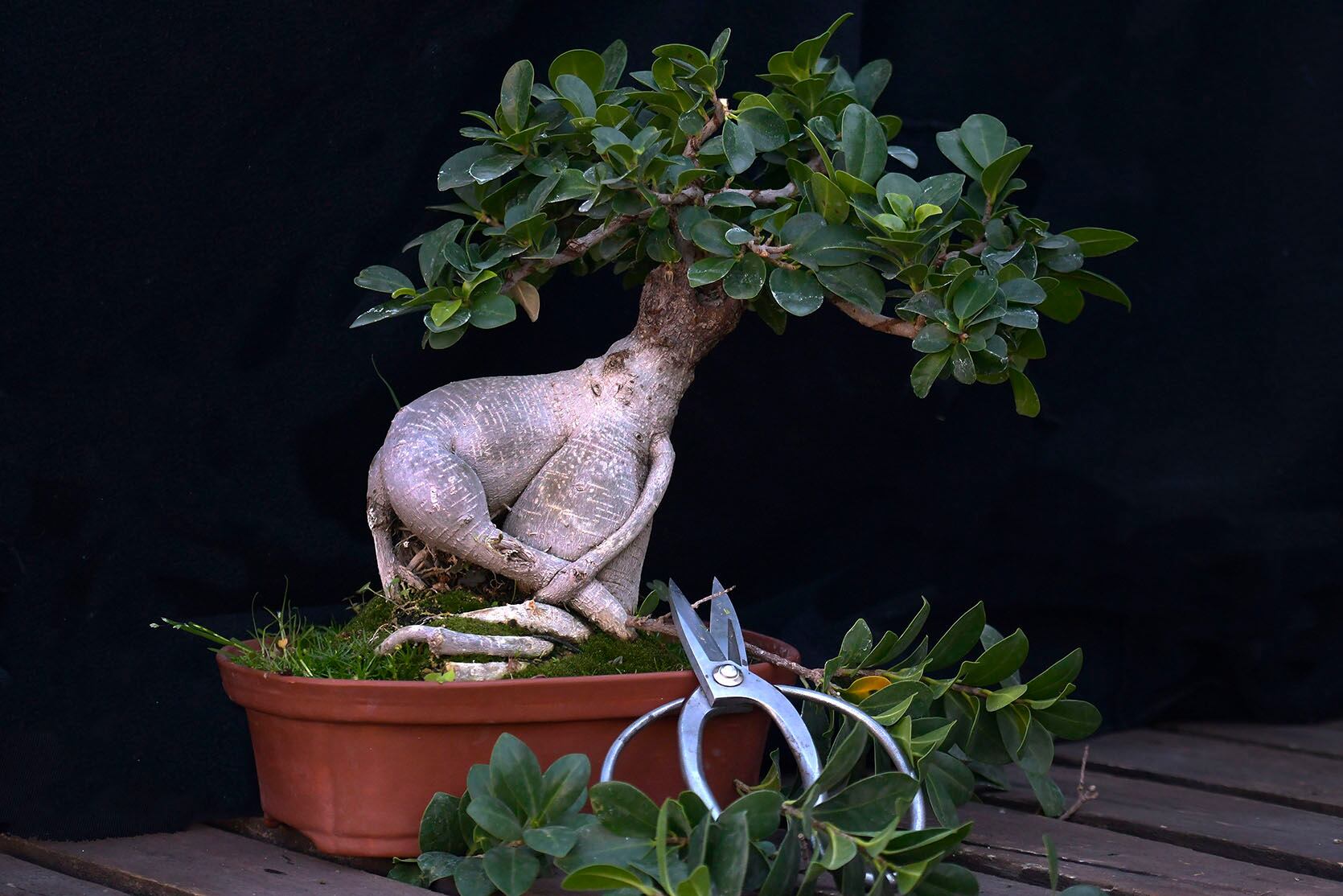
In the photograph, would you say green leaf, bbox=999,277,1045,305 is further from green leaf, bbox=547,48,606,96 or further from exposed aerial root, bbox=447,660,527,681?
exposed aerial root, bbox=447,660,527,681

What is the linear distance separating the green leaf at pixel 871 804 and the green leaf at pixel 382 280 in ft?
1.60

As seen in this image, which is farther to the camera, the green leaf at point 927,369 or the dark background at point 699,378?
the dark background at point 699,378

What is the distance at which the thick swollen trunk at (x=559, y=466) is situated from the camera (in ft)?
3.20

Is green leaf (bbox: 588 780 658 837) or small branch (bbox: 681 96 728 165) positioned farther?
small branch (bbox: 681 96 728 165)

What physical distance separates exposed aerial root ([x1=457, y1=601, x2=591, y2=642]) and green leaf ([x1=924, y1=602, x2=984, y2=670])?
0.27 meters

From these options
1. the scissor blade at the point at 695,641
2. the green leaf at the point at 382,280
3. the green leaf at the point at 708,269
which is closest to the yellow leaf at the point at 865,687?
the scissor blade at the point at 695,641

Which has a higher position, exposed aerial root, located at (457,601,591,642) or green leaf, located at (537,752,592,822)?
exposed aerial root, located at (457,601,591,642)

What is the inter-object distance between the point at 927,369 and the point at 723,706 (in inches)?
11.0

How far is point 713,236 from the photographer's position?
0.97m

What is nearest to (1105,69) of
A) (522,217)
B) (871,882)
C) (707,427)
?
(707,427)

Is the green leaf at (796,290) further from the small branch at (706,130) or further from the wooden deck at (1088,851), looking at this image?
the wooden deck at (1088,851)

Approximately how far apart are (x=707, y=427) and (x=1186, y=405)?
0.59m

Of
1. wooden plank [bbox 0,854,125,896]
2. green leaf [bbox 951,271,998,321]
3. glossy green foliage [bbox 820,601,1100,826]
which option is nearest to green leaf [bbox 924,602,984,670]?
glossy green foliage [bbox 820,601,1100,826]

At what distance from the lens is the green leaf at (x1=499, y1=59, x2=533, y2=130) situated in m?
0.99
